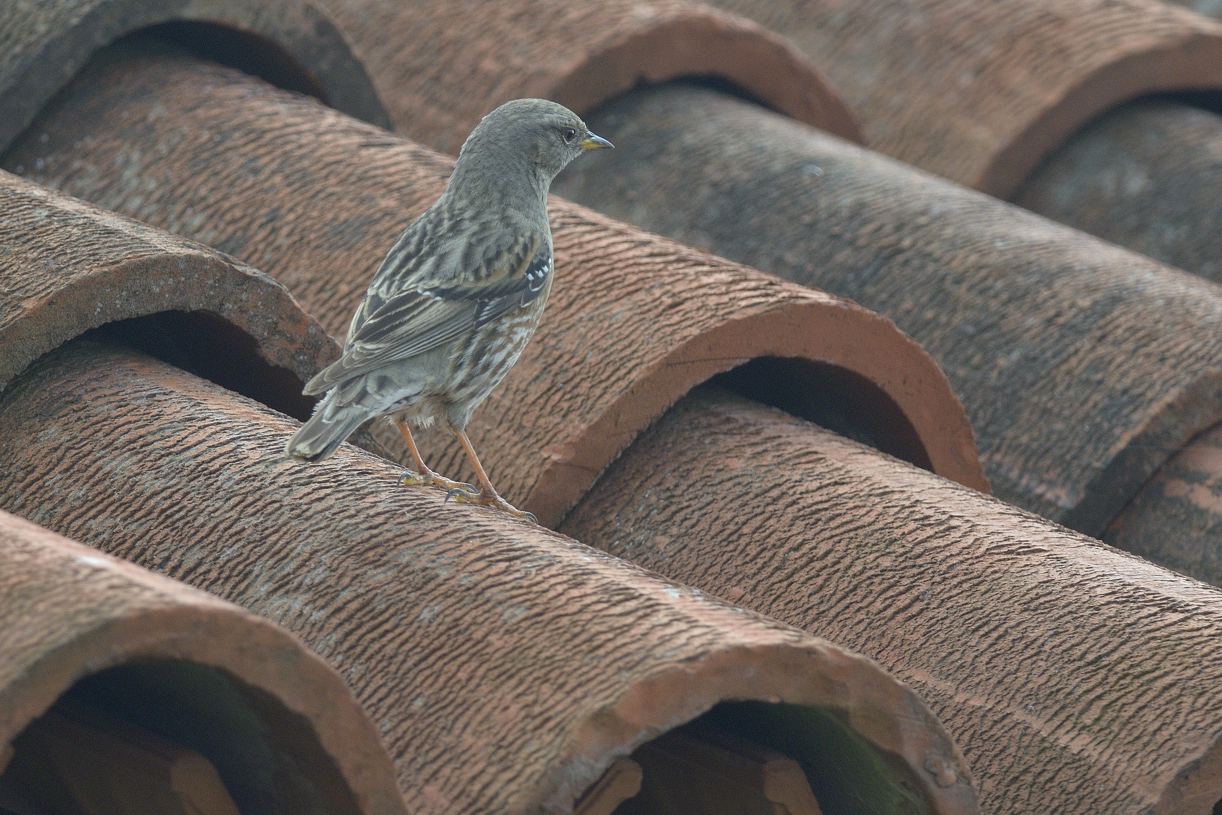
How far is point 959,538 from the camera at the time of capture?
161 inches

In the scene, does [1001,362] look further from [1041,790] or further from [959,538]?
[1041,790]

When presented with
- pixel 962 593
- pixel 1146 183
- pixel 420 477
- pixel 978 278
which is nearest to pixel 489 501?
pixel 420 477

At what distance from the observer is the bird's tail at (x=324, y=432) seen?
3.62 m

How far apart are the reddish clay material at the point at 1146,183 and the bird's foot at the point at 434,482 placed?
11.1 feet

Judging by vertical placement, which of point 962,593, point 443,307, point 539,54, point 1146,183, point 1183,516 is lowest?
point 1183,516

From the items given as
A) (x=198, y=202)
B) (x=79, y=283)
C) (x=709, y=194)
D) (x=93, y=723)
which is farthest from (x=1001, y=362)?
(x=93, y=723)

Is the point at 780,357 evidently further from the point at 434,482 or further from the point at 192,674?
the point at 192,674

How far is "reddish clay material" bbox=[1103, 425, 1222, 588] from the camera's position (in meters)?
4.88

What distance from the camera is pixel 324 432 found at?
3666 mm

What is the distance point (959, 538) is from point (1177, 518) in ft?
Result: 3.78

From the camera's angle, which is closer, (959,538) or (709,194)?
(959,538)

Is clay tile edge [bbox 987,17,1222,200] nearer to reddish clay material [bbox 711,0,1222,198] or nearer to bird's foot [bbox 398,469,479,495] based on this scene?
reddish clay material [bbox 711,0,1222,198]

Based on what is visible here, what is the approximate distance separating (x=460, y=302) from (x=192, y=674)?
53.8 inches

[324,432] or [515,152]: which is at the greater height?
[515,152]
